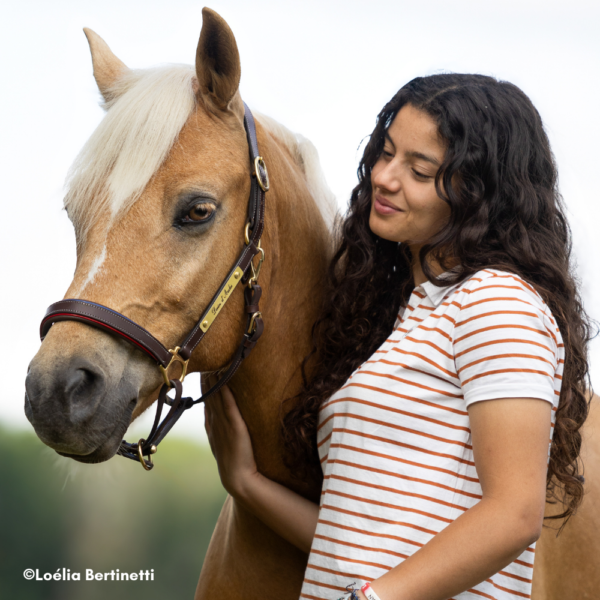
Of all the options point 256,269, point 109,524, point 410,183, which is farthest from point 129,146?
point 109,524

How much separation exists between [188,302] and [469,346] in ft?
1.98

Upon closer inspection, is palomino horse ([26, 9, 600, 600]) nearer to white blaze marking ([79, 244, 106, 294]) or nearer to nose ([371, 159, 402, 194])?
white blaze marking ([79, 244, 106, 294])

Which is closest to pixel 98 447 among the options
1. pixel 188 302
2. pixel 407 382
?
pixel 188 302

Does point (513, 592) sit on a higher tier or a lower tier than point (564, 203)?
lower

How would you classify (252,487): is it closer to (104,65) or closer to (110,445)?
(110,445)

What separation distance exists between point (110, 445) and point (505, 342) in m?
0.81

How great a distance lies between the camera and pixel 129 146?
1.29 m

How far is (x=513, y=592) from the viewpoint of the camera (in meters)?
1.17

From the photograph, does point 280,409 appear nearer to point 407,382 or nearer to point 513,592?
point 407,382

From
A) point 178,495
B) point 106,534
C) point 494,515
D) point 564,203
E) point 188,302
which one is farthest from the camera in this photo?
point 178,495

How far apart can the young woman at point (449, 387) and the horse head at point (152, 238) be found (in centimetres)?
26

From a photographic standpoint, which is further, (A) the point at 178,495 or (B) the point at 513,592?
(A) the point at 178,495

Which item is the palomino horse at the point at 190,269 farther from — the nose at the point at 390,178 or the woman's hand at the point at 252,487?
Result: the nose at the point at 390,178

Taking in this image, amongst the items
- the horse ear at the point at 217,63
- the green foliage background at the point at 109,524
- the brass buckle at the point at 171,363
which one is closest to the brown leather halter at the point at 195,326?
the brass buckle at the point at 171,363
